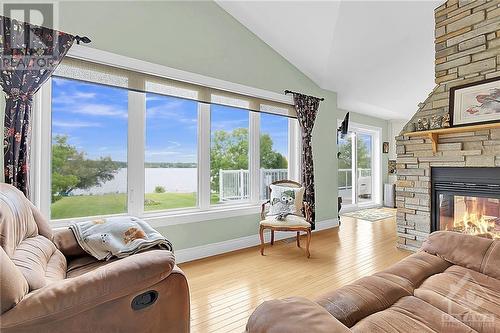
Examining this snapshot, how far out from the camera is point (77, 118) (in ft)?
8.79

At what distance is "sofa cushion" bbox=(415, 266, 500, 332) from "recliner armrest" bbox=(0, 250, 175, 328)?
1.26 meters

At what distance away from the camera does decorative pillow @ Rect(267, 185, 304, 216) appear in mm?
3604

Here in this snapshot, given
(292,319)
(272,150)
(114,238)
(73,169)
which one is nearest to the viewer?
(292,319)

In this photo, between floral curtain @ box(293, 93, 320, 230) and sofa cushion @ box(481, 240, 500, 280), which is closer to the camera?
sofa cushion @ box(481, 240, 500, 280)

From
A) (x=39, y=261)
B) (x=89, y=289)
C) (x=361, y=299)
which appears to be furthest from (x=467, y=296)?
(x=39, y=261)

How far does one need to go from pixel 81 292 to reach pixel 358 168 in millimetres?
6668

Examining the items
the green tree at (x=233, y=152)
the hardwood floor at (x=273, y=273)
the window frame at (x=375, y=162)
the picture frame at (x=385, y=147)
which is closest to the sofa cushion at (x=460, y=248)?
the hardwood floor at (x=273, y=273)

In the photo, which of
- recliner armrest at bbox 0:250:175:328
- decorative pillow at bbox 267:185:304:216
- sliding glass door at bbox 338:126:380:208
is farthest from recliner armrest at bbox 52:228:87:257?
sliding glass door at bbox 338:126:380:208

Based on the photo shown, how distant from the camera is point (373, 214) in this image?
19.5 ft

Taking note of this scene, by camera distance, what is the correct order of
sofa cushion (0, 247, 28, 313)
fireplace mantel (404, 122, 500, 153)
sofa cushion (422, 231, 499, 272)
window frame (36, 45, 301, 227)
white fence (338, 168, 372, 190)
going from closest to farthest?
1. sofa cushion (0, 247, 28, 313)
2. sofa cushion (422, 231, 499, 272)
3. window frame (36, 45, 301, 227)
4. fireplace mantel (404, 122, 500, 153)
5. white fence (338, 168, 372, 190)

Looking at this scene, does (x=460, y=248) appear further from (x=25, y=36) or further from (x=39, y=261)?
(x=25, y=36)

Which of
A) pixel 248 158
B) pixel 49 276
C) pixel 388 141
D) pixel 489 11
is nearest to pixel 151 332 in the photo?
pixel 49 276

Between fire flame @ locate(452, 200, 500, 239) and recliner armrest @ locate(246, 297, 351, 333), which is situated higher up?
recliner armrest @ locate(246, 297, 351, 333)

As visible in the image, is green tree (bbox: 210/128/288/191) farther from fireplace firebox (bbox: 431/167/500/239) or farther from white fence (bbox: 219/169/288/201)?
fireplace firebox (bbox: 431/167/500/239)
